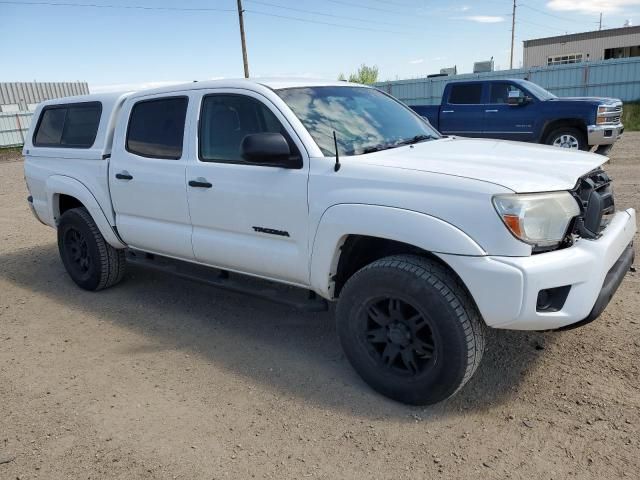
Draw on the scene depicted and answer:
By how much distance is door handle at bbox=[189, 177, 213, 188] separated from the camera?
384 cm

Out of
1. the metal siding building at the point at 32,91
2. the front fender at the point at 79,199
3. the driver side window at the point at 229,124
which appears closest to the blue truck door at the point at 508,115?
the driver side window at the point at 229,124

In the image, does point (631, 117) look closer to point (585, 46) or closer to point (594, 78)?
point (594, 78)

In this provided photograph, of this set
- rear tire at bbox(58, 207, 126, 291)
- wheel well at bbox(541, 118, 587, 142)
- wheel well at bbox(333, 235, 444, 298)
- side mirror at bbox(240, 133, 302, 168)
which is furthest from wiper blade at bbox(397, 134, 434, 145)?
wheel well at bbox(541, 118, 587, 142)

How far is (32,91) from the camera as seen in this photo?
120 ft

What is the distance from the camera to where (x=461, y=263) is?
2.73 meters

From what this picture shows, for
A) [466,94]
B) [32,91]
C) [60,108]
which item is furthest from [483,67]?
[32,91]

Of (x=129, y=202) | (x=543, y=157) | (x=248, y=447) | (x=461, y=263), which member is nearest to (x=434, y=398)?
(x=461, y=263)

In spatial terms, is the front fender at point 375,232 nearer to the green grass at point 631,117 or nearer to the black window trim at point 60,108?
the black window trim at point 60,108

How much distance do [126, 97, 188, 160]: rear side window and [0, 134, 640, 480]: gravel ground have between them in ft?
4.72

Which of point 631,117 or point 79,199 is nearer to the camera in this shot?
point 79,199

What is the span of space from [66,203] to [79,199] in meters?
0.65

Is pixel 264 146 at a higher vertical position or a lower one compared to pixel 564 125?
higher

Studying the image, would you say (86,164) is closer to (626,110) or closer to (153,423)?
(153,423)

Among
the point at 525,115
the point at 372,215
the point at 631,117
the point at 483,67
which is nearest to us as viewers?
the point at 372,215
